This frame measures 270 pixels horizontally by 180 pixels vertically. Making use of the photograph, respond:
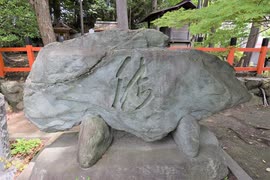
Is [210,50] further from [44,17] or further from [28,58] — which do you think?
[28,58]

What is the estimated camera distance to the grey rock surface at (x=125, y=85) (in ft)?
6.48

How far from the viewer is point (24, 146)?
294 centimetres

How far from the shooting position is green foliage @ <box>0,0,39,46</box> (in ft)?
15.8

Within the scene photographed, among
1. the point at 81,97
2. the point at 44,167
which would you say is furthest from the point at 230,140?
the point at 44,167

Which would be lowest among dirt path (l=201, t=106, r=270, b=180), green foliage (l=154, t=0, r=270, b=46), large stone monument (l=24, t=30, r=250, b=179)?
dirt path (l=201, t=106, r=270, b=180)

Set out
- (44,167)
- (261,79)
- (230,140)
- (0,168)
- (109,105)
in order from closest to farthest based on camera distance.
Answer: (44,167)
(109,105)
(0,168)
(230,140)
(261,79)

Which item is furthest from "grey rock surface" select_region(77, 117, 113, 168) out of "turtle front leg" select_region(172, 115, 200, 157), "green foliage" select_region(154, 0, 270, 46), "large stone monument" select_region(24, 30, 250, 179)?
"green foliage" select_region(154, 0, 270, 46)

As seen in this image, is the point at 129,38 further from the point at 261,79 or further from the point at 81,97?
the point at 261,79

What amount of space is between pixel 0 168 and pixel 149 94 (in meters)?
2.19

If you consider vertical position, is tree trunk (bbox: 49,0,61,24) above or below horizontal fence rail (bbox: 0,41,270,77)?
above

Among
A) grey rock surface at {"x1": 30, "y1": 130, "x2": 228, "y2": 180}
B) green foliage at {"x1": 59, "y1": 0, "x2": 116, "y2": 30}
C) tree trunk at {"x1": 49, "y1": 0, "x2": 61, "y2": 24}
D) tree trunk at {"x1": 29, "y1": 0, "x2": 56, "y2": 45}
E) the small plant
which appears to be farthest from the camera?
green foliage at {"x1": 59, "y1": 0, "x2": 116, "y2": 30}

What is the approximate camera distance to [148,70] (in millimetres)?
1964

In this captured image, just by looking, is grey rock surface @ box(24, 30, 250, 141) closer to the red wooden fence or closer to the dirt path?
the dirt path

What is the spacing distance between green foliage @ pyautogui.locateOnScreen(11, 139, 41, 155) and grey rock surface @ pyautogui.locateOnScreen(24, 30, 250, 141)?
3.50ft
